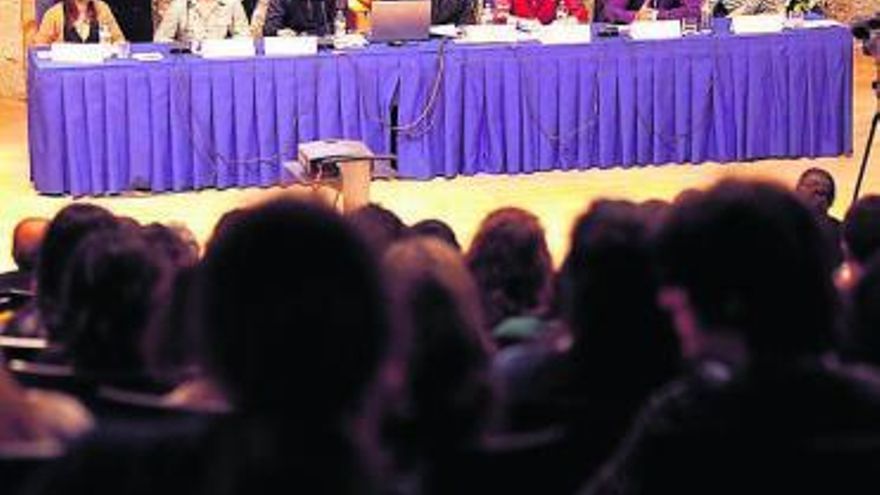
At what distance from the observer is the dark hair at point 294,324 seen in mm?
1732

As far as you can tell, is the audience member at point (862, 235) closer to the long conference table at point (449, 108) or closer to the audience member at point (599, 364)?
the audience member at point (599, 364)

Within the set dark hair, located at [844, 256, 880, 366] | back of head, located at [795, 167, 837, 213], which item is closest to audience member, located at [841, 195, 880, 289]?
dark hair, located at [844, 256, 880, 366]

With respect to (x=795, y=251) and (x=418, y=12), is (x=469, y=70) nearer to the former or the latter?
(x=418, y=12)

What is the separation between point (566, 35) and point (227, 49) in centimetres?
185

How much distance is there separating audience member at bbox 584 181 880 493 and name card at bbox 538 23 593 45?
23.1 ft

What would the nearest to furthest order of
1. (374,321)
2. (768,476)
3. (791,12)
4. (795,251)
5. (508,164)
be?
(374,321)
(768,476)
(795,251)
(508,164)
(791,12)

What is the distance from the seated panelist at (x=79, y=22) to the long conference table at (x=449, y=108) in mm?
420

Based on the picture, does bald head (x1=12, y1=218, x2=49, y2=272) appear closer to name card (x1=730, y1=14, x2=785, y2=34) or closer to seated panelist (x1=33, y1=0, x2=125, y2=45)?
seated panelist (x1=33, y1=0, x2=125, y2=45)

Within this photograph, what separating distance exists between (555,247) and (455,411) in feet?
17.4

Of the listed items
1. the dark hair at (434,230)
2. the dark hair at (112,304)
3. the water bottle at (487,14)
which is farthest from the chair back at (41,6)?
the dark hair at (112,304)

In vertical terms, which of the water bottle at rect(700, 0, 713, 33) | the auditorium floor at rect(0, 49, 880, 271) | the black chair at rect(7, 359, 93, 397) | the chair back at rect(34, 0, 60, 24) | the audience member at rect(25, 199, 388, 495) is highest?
the chair back at rect(34, 0, 60, 24)

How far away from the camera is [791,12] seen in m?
10.4

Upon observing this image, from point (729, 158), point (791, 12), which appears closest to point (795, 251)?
point (729, 158)

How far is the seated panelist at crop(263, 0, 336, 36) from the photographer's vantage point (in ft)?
31.6
